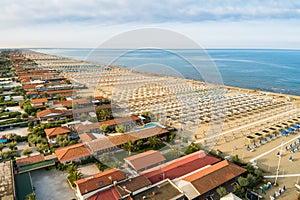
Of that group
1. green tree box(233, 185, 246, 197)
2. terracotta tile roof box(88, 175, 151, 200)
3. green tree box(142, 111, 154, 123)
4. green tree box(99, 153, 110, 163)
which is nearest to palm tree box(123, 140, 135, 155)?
green tree box(99, 153, 110, 163)

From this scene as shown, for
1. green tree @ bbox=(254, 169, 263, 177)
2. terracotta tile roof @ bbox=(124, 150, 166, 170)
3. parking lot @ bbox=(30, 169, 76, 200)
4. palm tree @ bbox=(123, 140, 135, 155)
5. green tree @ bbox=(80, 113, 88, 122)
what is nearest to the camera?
parking lot @ bbox=(30, 169, 76, 200)

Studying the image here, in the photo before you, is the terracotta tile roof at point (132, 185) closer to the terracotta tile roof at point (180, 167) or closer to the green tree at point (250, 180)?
the terracotta tile roof at point (180, 167)

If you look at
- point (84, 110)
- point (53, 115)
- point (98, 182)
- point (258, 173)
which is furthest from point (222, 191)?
point (53, 115)

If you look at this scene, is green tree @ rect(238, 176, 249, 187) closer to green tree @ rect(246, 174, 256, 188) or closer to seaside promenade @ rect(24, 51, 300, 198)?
green tree @ rect(246, 174, 256, 188)

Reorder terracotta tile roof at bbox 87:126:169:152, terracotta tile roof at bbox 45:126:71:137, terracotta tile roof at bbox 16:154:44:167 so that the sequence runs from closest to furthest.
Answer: terracotta tile roof at bbox 16:154:44:167, terracotta tile roof at bbox 87:126:169:152, terracotta tile roof at bbox 45:126:71:137

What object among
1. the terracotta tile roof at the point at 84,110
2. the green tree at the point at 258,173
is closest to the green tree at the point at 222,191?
the green tree at the point at 258,173

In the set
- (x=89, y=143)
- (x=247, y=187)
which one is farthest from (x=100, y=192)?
(x=247, y=187)
